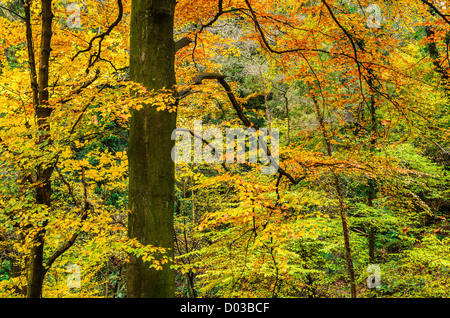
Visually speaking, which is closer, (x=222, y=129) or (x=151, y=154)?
(x=151, y=154)

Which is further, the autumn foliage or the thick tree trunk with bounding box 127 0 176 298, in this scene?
the autumn foliage

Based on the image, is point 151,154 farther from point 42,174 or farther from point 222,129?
point 222,129

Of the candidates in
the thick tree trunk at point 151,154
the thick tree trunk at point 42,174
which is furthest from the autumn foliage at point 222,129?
the thick tree trunk at point 151,154

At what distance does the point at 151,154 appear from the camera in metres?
3.27

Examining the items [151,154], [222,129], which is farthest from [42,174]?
[222,129]

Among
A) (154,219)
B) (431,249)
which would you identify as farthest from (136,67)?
(431,249)

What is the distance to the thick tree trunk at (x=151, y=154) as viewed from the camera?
3186mm

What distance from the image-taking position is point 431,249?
6.12m

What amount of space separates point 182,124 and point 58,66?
3.30 m

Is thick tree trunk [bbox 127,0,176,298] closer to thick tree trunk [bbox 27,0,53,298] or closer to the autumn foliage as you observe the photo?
the autumn foliage

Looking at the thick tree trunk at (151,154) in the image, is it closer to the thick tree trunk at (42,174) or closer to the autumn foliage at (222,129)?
the autumn foliage at (222,129)

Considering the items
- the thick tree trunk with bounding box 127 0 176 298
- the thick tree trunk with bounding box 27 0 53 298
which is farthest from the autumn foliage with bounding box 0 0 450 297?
the thick tree trunk with bounding box 127 0 176 298

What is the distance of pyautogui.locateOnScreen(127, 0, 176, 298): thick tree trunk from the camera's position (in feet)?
10.5
